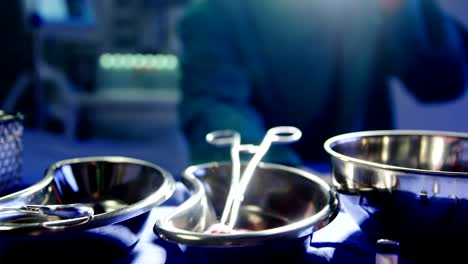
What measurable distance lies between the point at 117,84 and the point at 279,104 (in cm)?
115

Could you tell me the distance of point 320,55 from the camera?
3.07ft

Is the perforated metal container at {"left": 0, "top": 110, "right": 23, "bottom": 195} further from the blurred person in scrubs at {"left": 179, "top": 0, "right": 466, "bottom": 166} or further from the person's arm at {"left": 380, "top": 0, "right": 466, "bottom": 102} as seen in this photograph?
the person's arm at {"left": 380, "top": 0, "right": 466, "bottom": 102}

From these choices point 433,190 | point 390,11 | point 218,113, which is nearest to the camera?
point 433,190

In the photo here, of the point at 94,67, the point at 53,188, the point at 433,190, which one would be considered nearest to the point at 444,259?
the point at 433,190

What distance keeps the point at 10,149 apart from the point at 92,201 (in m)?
0.08

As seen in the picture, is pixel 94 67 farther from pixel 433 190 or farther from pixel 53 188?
pixel 433 190

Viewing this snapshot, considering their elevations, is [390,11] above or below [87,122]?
above

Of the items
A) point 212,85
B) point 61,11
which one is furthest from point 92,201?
point 61,11

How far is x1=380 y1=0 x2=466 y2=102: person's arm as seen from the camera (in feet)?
3.01

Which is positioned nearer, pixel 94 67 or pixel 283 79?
pixel 283 79

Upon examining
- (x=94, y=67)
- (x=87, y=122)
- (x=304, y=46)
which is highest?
(x=304, y=46)

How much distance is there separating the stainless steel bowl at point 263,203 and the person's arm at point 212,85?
1.04 feet

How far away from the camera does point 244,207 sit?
38cm

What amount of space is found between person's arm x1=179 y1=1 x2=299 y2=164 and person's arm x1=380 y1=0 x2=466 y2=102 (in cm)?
29
